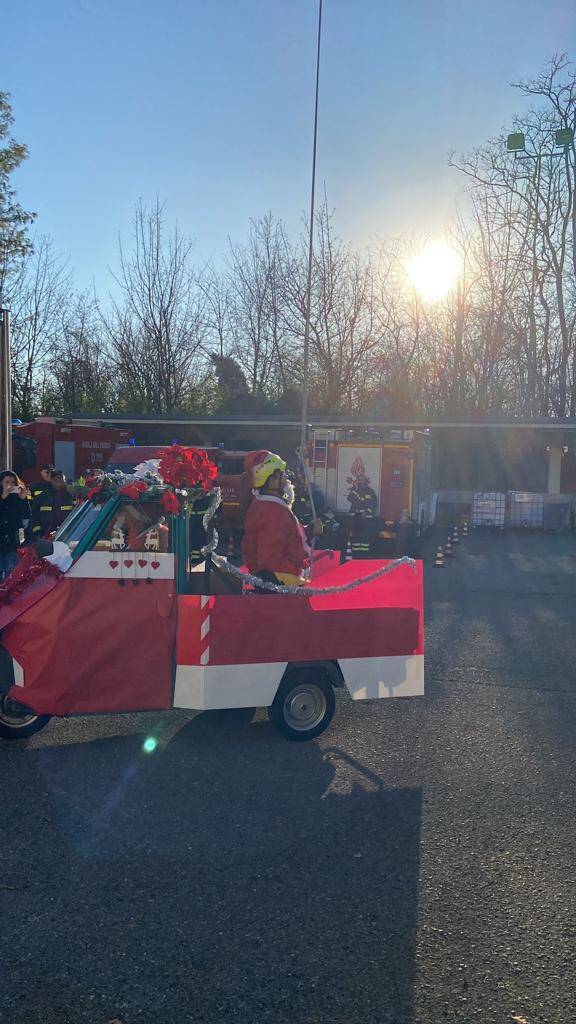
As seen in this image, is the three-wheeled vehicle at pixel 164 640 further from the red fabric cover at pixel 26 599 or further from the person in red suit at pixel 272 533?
the person in red suit at pixel 272 533

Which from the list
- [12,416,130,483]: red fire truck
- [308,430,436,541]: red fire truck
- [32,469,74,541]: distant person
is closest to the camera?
[32,469,74,541]: distant person

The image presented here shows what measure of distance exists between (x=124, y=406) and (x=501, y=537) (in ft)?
66.7

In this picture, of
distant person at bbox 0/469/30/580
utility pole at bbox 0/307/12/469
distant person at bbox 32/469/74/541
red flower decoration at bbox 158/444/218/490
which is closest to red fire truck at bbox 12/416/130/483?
distant person at bbox 32/469/74/541

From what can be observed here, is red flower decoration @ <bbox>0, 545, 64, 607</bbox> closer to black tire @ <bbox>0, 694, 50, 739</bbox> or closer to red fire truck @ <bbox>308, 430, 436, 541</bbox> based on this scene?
black tire @ <bbox>0, 694, 50, 739</bbox>

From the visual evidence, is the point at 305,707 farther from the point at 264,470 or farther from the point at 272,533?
the point at 264,470

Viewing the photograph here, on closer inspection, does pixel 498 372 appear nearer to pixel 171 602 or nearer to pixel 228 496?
pixel 228 496

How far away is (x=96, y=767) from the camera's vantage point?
17.8 feet

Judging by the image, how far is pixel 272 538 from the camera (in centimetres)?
648

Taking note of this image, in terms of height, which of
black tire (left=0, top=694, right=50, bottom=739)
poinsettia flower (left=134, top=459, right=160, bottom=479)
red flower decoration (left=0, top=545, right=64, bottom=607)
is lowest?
black tire (left=0, top=694, right=50, bottom=739)

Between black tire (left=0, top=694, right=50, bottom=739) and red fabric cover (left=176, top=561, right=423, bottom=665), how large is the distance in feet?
3.97

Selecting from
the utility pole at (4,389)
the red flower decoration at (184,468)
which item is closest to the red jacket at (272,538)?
the red flower decoration at (184,468)

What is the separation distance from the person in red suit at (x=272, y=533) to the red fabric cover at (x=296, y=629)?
396mm

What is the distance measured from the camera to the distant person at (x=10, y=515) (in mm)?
9672

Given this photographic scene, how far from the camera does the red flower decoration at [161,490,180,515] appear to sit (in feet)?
18.7
